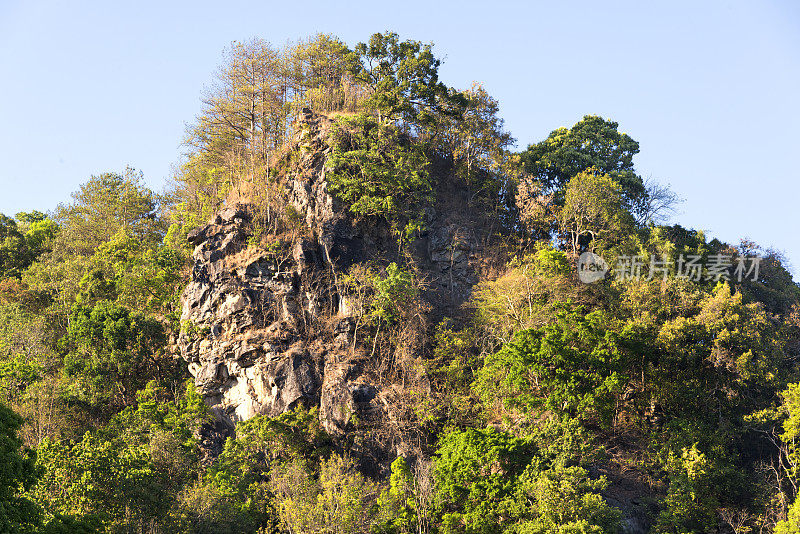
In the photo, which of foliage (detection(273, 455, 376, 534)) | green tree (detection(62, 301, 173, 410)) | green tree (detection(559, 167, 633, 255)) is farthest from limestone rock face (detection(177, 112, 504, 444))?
green tree (detection(559, 167, 633, 255))

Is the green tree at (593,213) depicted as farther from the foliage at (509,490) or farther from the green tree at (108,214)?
A: the green tree at (108,214)

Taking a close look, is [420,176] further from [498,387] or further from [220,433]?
[220,433]

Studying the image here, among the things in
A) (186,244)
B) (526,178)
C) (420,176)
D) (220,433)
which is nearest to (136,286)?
(186,244)

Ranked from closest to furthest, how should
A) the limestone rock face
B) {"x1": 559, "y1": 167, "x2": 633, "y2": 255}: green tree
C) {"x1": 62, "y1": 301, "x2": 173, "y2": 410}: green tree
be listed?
Result: the limestone rock face → {"x1": 62, "y1": 301, "x2": 173, "y2": 410}: green tree → {"x1": 559, "y1": 167, "x2": 633, "y2": 255}: green tree

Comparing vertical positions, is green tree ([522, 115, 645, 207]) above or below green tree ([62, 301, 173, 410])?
above

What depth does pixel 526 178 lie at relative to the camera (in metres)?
37.2

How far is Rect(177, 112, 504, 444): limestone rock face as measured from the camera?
29062 mm

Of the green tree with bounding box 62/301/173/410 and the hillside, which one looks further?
the green tree with bounding box 62/301/173/410

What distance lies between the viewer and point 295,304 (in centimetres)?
3111

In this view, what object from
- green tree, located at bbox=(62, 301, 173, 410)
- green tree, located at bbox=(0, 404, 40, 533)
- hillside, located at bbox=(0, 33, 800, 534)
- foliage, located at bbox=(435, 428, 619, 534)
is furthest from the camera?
green tree, located at bbox=(62, 301, 173, 410)

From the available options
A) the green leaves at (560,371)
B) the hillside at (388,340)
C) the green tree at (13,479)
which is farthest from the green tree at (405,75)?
the green tree at (13,479)

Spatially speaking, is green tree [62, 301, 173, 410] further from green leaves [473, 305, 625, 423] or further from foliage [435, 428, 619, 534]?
green leaves [473, 305, 625, 423]

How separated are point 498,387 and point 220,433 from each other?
34.9ft

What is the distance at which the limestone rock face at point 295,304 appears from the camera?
95.3 feet
